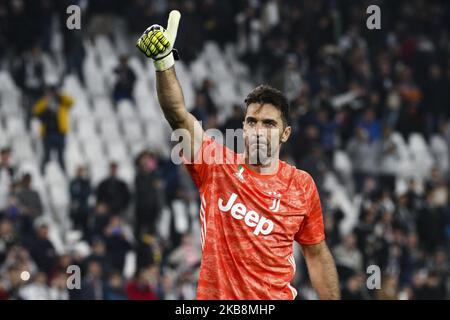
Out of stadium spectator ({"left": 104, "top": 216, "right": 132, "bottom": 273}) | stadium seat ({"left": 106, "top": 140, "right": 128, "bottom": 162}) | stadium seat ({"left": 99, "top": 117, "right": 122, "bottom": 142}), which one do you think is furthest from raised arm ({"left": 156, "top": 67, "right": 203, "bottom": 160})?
stadium seat ({"left": 99, "top": 117, "right": 122, "bottom": 142})

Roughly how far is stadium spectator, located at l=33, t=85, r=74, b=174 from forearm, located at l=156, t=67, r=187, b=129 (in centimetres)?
1261

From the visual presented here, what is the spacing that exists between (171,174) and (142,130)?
103 inches

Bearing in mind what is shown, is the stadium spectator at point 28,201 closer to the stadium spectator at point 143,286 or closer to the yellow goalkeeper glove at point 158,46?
the stadium spectator at point 143,286

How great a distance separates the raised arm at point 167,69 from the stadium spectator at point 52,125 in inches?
496

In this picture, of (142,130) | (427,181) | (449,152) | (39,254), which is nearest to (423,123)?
(449,152)

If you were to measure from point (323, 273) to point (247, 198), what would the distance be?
80cm

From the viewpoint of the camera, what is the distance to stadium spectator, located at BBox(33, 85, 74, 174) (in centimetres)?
1902

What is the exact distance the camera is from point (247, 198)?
6.87 m

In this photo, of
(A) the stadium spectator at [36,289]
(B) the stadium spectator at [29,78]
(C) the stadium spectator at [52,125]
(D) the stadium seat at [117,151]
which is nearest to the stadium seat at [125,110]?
(D) the stadium seat at [117,151]

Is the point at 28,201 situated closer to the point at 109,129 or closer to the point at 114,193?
the point at 114,193

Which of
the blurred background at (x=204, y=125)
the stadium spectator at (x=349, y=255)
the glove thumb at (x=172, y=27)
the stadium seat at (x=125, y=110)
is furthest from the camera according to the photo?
the stadium seat at (x=125, y=110)

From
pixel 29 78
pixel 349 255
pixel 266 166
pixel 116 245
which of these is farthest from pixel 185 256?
pixel 266 166

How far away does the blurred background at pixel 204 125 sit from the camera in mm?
16188

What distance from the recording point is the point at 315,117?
811 inches
